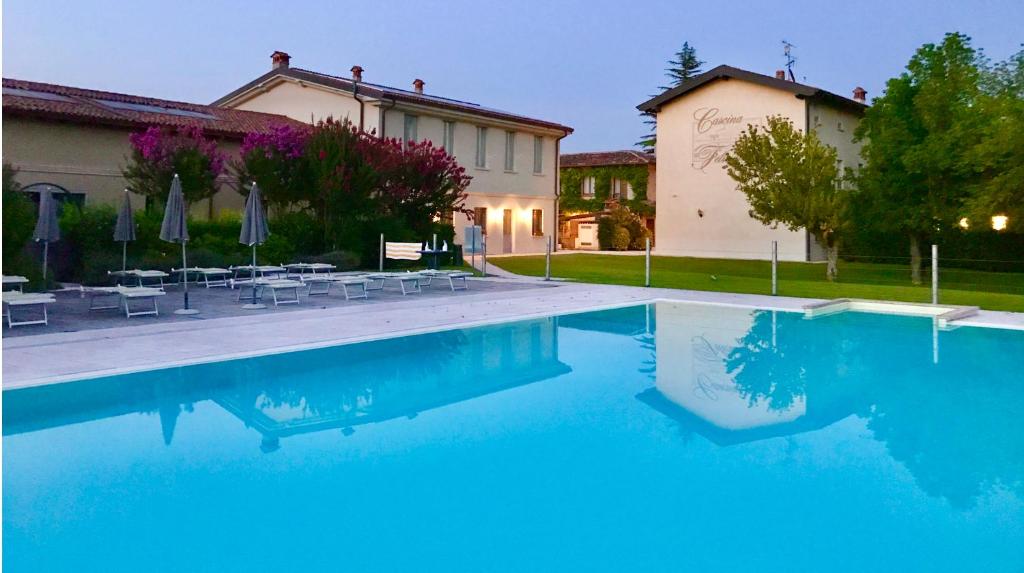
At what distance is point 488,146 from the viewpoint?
103 ft

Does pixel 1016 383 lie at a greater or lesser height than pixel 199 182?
lesser

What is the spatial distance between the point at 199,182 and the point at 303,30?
63.5 ft

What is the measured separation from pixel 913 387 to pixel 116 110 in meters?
21.1

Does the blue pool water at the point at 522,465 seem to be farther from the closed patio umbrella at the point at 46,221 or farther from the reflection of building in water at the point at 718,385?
the closed patio umbrella at the point at 46,221

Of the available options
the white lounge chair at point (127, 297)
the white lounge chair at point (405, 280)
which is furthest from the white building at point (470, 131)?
the white lounge chair at point (127, 297)

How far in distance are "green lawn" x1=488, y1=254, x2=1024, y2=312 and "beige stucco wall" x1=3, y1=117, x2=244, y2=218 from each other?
10.6 m

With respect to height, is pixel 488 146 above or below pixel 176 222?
above

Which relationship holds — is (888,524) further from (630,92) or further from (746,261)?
(630,92)

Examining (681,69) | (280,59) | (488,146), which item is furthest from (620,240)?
(681,69)

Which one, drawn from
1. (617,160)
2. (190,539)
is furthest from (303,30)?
(190,539)

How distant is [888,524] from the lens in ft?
15.4

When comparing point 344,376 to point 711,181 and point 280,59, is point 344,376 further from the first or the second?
point 711,181

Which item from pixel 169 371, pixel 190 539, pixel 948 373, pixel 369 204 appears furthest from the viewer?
pixel 369 204

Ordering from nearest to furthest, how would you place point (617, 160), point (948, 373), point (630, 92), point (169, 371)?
point (169, 371), point (948, 373), point (617, 160), point (630, 92)
